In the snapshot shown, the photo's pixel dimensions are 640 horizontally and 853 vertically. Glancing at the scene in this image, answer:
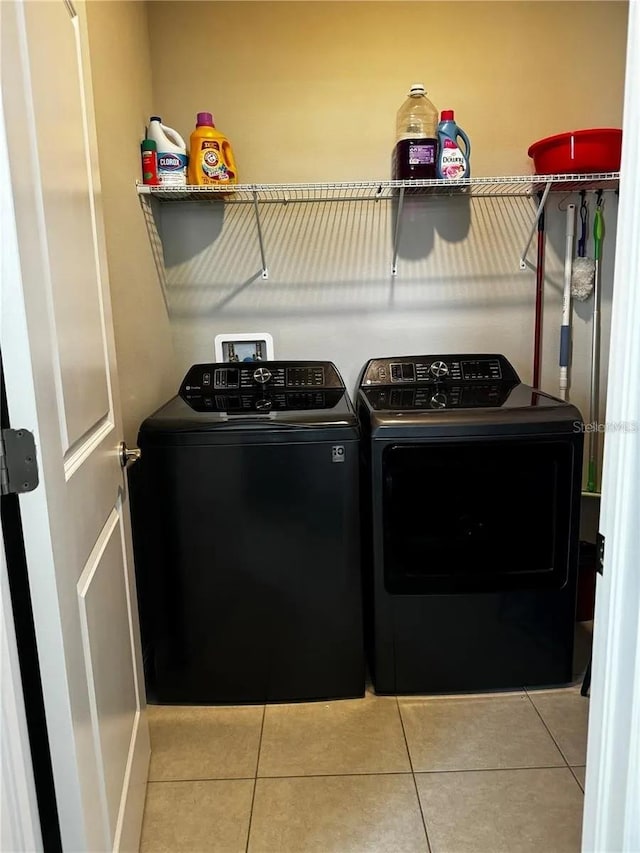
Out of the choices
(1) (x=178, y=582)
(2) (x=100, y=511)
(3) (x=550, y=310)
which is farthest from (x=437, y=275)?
(2) (x=100, y=511)

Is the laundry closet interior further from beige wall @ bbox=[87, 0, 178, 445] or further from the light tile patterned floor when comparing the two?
the light tile patterned floor

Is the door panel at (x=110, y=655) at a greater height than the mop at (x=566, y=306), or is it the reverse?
the mop at (x=566, y=306)

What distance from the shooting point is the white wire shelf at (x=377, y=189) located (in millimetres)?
1990

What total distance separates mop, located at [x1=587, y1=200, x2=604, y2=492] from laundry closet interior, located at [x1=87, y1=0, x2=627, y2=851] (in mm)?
43

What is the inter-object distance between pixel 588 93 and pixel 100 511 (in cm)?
234

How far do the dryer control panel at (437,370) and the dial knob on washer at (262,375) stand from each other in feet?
1.16

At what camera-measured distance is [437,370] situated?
225 cm

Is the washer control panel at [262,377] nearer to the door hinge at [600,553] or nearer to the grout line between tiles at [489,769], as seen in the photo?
the grout line between tiles at [489,769]

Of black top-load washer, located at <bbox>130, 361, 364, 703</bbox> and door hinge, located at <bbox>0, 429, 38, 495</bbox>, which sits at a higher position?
door hinge, located at <bbox>0, 429, 38, 495</bbox>

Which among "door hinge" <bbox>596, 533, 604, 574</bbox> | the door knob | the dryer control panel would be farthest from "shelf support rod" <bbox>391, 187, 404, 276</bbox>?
"door hinge" <bbox>596, 533, 604, 574</bbox>

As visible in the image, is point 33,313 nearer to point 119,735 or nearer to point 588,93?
point 119,735

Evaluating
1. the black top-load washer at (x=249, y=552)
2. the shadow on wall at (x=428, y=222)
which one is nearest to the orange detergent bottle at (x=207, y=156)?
the shadow on wall at (x=428, y=222)

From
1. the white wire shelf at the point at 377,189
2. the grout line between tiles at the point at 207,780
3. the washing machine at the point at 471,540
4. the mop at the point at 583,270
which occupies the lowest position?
the grout line between tiles at the point at 207,780

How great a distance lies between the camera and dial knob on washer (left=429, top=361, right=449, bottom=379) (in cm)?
225
